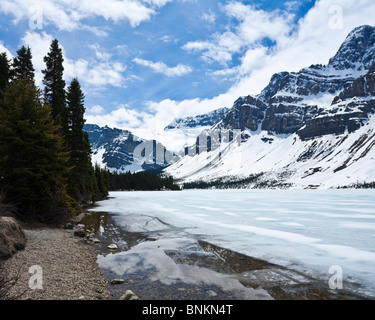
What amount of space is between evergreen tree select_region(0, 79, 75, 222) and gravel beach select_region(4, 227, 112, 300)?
5214mm

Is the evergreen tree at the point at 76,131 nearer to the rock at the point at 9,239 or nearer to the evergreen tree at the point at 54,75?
the evergreen tree at the point at 54,75

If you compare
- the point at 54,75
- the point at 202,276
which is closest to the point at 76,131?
the point at 54,75

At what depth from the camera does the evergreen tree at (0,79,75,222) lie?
1661 cm

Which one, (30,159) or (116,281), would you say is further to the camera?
(30,159)

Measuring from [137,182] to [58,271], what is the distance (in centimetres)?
15171

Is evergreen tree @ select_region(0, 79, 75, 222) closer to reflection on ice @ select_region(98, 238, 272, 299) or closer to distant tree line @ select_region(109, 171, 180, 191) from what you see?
reflection on ice @ select_region(98, 238, 272, 299)

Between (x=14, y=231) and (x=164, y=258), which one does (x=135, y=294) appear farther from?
(x=14, y=231)

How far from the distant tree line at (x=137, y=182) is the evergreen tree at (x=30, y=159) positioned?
128 meters

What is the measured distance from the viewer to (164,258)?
37.7 ft

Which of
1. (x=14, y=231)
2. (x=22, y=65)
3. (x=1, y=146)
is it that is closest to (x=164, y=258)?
(x=14, y=231)

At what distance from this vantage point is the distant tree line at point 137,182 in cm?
14736

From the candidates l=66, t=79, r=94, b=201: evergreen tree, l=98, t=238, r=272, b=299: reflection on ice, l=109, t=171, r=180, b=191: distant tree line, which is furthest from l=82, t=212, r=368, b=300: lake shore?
l=109, t=171, r=180, b=191: distant tree line

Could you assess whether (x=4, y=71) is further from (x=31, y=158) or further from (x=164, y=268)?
(x=164, y=268)

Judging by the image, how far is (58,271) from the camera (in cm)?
852
